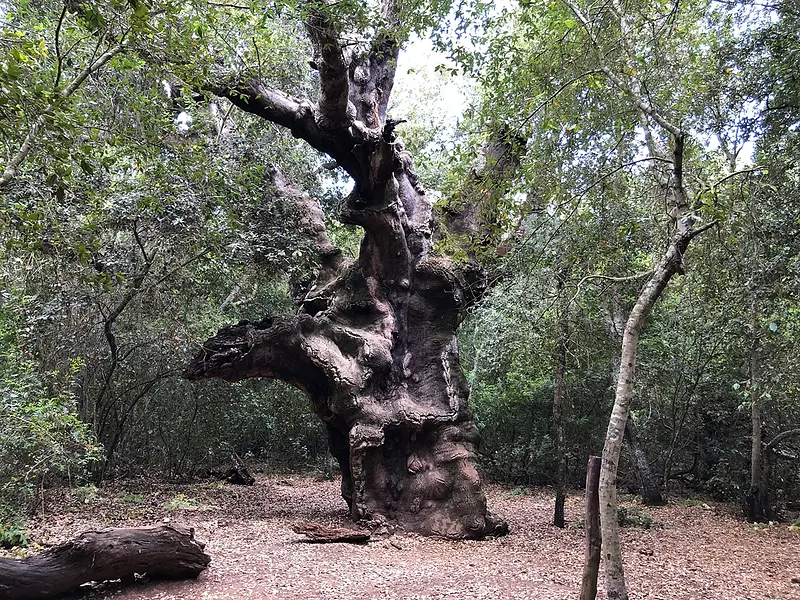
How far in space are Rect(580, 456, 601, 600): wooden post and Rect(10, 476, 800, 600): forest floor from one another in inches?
42.0

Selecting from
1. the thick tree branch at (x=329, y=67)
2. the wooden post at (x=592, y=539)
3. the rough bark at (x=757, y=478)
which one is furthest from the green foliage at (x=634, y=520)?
the thick tree branch at (x=329, y=67)

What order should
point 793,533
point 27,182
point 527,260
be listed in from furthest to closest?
point 793,533 < point 527,260 < point 27,182

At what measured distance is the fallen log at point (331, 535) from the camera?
6777mm

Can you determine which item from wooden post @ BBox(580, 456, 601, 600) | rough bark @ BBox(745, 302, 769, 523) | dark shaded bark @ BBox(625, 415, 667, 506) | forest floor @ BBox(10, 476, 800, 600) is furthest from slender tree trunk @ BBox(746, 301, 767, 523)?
wooden post @ BBox(580, 456, 601, 600)

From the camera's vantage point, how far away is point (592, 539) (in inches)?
164

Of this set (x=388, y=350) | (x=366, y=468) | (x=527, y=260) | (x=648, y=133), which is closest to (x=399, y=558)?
(x=366, y=468)

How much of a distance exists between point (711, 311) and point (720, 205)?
3.16m

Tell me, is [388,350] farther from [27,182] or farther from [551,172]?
[27,182]

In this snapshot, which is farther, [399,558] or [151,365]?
[151,365]

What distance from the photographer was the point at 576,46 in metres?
6.11

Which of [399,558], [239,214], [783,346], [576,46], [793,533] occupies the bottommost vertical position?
[399,558]

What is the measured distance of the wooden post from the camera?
4.09 meters

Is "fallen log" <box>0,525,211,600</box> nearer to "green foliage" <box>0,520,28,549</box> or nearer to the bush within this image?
"green foliage" <box>0,520,28,549</box>

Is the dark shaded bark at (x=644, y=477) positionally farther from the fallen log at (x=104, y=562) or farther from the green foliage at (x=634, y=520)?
the fallen log at (x=104, y=562)
